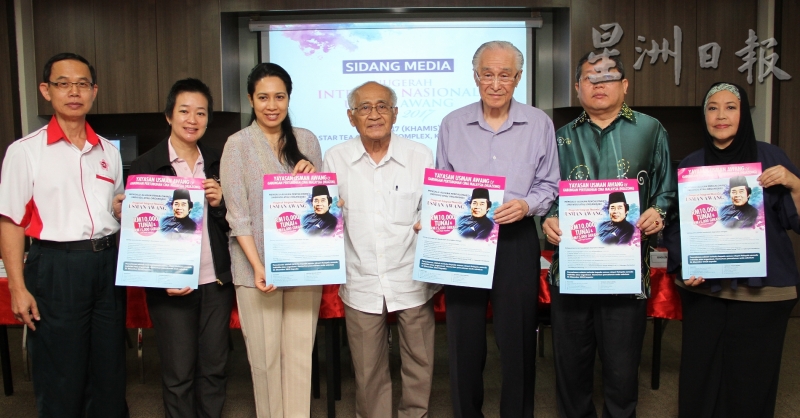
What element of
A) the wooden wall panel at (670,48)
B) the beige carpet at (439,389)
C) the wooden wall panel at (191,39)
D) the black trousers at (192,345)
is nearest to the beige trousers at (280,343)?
the black trousers at (192,345)

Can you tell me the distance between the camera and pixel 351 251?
211cm

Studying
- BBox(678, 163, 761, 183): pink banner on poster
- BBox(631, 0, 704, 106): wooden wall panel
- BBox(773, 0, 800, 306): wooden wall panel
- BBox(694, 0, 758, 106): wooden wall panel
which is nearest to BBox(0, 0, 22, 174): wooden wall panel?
BBox(678, 163, 761, 183): pink banner on poster

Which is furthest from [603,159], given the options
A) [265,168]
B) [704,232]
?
[265,168]

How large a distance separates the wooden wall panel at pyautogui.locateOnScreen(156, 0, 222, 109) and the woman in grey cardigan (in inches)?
102

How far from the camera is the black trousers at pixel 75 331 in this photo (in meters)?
1.98

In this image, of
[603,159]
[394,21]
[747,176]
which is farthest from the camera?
[394,21]

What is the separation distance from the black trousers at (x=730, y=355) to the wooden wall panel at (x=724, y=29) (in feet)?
9.48

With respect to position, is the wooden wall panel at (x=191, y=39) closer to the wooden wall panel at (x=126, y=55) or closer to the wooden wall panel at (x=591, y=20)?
the wooden wall panel at (x=126, y=55)

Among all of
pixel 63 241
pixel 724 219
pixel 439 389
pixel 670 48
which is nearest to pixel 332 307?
pixel 439 389

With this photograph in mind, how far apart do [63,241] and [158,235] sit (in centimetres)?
34

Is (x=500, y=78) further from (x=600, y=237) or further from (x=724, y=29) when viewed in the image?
(x=724, y=29)

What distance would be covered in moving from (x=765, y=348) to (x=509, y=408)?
947mm

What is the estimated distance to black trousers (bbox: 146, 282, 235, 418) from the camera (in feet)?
6.68

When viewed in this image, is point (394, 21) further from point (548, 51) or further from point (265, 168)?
point (265, 168)
